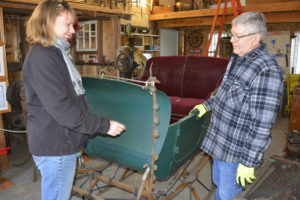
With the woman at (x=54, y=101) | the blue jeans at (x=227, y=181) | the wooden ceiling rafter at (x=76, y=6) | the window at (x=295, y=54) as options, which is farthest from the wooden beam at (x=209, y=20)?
the woman at (x=54, y=101)

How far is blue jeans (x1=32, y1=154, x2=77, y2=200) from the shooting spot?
1.25 meters

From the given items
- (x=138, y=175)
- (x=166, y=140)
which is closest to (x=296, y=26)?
(x=138, y=175)

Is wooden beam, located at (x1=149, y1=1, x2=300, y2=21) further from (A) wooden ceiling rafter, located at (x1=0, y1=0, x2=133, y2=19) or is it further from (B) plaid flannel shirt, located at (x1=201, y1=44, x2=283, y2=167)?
(B) plaid flannel shirt, located at (x1=201, y1=44, x2=283, y2=167)

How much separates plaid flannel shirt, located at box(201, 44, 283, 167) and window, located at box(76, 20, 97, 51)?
3535 millimetres

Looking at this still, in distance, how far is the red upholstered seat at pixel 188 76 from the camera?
3.12 meters

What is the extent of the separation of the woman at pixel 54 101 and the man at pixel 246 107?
2.25 ft

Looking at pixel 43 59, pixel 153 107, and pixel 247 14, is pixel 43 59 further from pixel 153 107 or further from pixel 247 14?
pixel 247 14

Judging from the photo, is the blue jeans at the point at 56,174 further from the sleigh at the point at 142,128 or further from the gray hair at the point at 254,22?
the gray hair at the point at 254,22

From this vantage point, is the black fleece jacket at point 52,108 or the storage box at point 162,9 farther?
the storage box at point 162,9

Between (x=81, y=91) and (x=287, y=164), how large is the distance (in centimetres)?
270

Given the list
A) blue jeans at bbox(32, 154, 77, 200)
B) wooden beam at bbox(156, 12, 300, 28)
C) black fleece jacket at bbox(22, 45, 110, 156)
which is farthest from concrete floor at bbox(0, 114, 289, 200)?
wooden beam at bbox(156, 12, 300, 28)

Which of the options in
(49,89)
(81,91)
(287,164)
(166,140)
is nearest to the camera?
(49,89)

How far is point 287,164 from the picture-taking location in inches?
117

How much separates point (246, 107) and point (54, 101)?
40.4 inches
